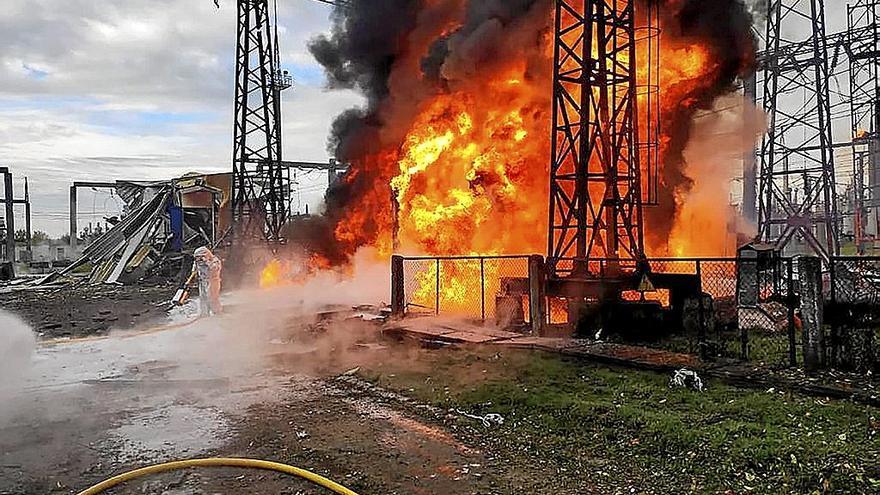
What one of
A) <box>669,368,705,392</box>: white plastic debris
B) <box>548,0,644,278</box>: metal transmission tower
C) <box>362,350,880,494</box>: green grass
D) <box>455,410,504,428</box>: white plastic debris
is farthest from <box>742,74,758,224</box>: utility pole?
<box>455,410,504,428</box>: white plastic debris

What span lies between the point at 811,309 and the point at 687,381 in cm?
183

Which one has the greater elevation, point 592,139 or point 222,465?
point 592,139

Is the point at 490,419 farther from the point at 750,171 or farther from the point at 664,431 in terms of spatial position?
the point at 750,171

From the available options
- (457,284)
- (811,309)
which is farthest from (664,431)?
(457,284)

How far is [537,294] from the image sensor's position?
41.5ft

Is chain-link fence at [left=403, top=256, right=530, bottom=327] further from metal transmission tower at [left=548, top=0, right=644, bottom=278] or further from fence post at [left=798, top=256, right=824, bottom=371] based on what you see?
fence post at [left=798, top=256, right=824, bottom=371]

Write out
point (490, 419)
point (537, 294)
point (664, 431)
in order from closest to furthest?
point (664, 431) → point (490, 419) → point (537, 294)

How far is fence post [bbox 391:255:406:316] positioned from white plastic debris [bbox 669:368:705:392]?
24.2ft

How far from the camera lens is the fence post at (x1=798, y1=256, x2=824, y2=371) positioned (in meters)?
8.74

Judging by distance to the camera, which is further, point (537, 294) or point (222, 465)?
point (537, 294)

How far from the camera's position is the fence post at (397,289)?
600 inches

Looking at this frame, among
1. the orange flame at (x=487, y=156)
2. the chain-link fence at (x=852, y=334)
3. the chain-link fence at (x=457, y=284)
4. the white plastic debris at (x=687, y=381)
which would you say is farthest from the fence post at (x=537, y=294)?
the chain-link fence at (x=852, y=334)

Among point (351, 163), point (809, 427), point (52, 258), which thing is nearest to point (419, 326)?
point (809, 427)

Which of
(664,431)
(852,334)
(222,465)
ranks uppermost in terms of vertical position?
(852,334)
